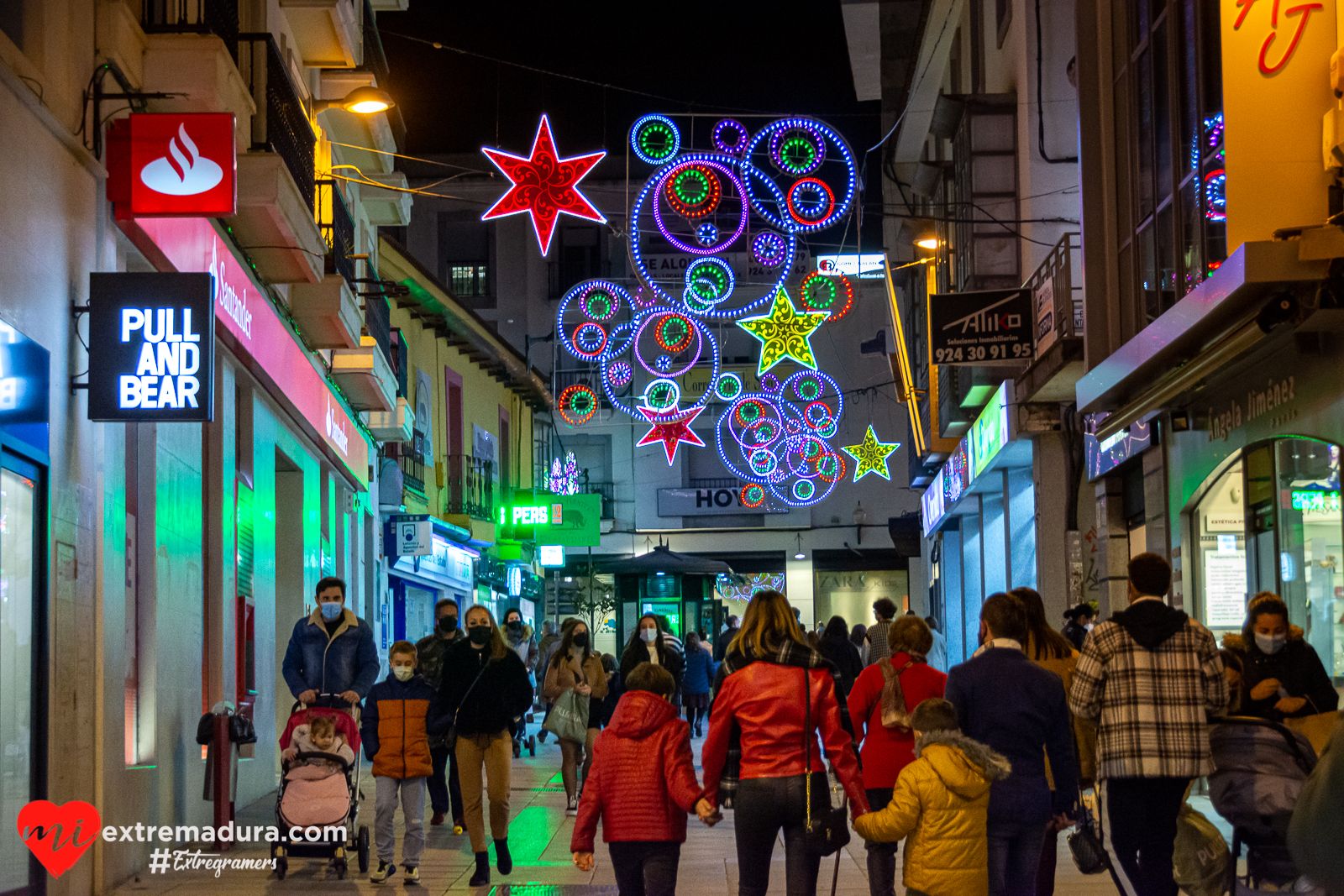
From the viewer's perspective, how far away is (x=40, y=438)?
8.69 m

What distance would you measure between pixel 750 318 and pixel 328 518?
673 cm

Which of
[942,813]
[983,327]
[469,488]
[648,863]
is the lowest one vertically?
[648,863]

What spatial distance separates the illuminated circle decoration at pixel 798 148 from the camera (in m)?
14.5

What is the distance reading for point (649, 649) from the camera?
15172 mm

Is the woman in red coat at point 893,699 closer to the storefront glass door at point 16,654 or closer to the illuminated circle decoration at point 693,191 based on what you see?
the storefront glass door at point 16,654

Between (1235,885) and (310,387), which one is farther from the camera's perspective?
(310,387)

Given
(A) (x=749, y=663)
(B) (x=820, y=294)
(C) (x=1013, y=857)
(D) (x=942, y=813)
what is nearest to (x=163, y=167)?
(A) (x=749, y=663)

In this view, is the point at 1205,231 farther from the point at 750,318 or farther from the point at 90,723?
the point at 750,318

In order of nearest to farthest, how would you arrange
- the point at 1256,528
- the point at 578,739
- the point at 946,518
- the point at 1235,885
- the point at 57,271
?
the point at 1235,885, the point at 57,271, the point at 1256,528, the point at 578,739, the point at 946,518

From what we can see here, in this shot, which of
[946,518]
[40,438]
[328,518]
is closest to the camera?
[40,438]

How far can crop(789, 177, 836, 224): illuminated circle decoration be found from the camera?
48.7 feet

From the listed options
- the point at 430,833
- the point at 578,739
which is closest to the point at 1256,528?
the point at 578,739

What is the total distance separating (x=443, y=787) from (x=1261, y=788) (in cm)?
830

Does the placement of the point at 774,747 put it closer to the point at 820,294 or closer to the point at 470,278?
the point at 820,294
